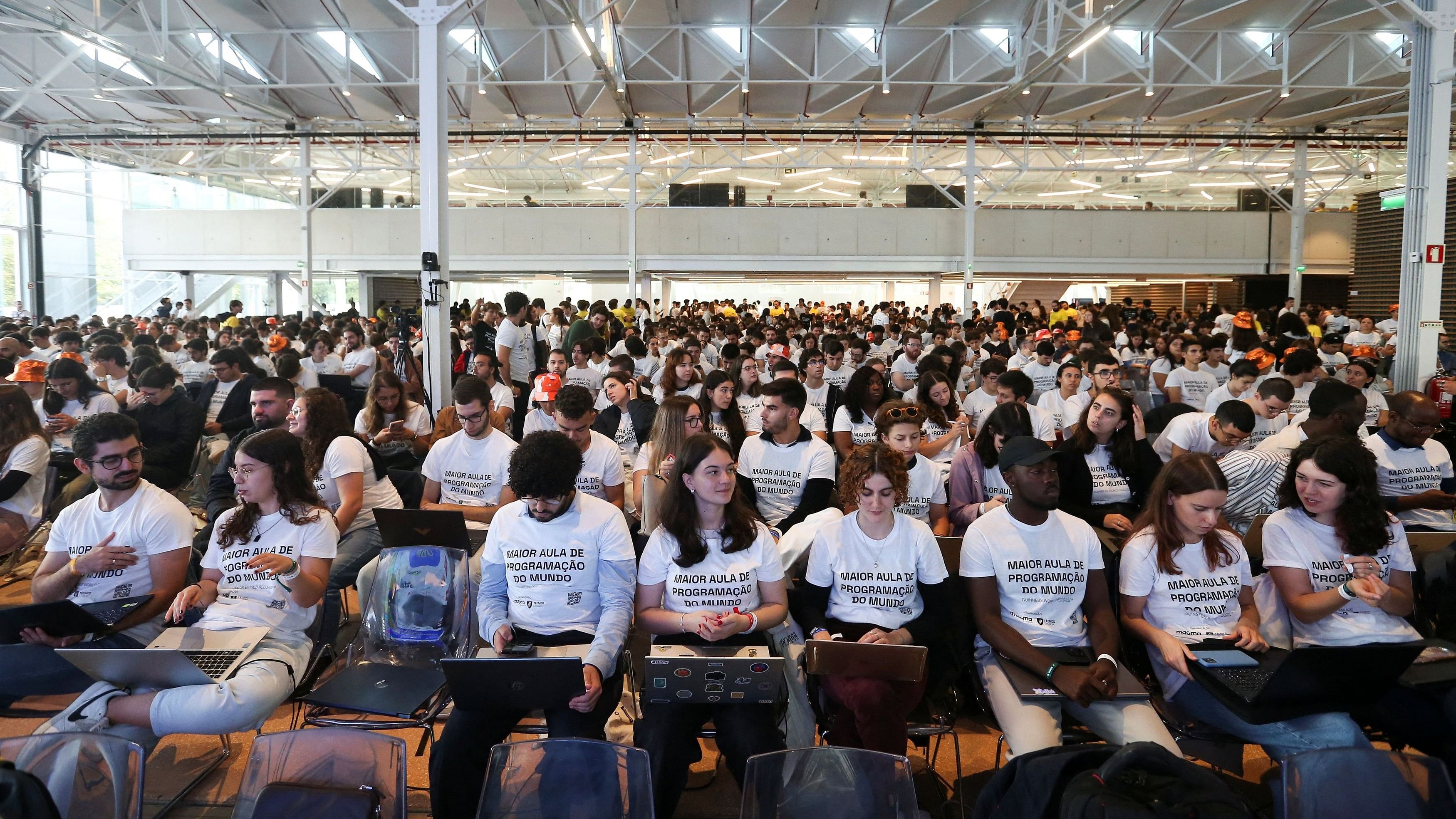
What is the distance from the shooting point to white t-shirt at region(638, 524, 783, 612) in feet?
10.2

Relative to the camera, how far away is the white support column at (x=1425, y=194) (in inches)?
303

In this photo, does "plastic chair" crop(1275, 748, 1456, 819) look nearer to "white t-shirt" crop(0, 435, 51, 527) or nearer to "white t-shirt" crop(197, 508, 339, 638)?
"white t-shirt" crop(197, 508, 339, 638)

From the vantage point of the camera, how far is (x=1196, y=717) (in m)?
2.96

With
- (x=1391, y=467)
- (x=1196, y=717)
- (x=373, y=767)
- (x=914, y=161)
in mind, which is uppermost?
(x=914, y=161)

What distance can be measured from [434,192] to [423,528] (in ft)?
14.9

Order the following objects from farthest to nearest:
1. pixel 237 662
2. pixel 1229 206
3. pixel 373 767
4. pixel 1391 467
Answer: pixel 1229 206 < pixel 1391 467 < pixel 237 662 < pixel 373 767

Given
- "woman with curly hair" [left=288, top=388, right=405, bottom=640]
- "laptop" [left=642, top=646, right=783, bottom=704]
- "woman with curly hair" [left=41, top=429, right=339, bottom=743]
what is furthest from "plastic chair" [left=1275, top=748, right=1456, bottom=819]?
"woman with curly hair" [left=288, top=388, right=405, bottom=640]

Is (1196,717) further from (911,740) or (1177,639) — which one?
(911,740)

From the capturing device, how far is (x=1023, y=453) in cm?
312

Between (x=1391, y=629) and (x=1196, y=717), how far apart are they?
2.96 ft

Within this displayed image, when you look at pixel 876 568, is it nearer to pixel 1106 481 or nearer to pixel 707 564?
pixel 707 564

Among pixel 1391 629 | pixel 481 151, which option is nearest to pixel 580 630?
pixel 1391 629

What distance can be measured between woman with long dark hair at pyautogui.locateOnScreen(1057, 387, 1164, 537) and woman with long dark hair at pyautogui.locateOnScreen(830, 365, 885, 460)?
1.28 meters

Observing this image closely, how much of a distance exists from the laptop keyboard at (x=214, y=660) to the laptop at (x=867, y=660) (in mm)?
1864
